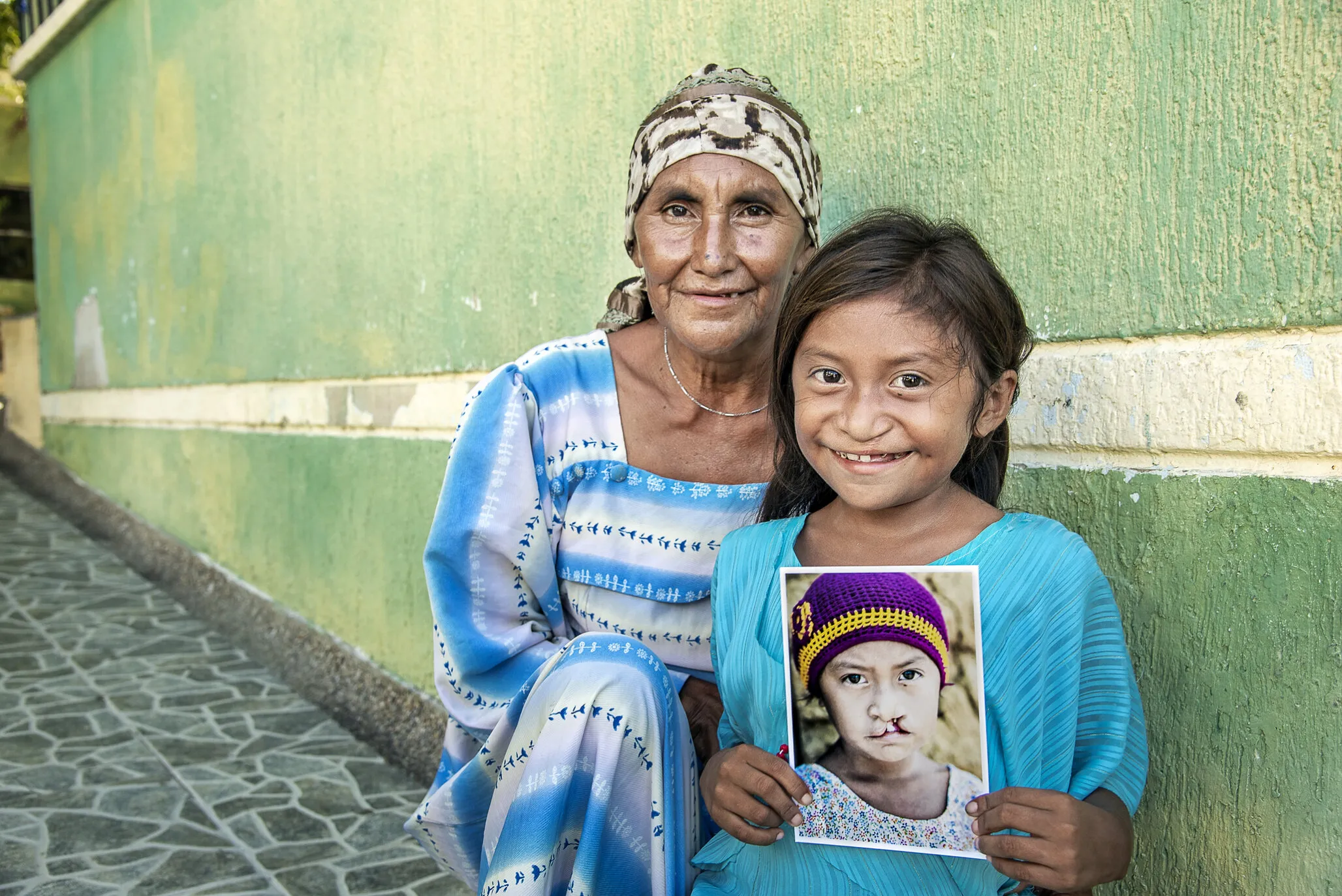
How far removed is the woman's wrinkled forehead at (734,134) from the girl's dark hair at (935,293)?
1.10 feet

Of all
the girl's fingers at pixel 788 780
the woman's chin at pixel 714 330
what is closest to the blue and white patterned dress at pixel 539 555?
the woman's chin at pixel 714 330

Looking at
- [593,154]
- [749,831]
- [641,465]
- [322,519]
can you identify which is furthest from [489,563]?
[322,519]

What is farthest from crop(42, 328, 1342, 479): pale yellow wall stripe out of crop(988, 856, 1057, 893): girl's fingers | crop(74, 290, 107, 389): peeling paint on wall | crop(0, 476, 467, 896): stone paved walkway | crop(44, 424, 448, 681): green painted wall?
crop(74, 290, 107, 389): peeling paint on wall

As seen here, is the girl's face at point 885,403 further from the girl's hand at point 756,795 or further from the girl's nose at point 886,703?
the girl's hand at point 756,795

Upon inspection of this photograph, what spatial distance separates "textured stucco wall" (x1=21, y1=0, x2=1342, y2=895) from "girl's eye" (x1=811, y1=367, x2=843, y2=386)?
0.51m

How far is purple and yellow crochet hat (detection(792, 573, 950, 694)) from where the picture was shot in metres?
1.45

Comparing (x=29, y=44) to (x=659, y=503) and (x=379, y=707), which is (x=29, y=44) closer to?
(x=379, y=707)

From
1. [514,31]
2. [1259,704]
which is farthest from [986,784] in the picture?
[514,31]

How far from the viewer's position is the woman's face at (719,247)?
2105 millimetres

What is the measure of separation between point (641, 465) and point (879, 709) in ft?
3.18

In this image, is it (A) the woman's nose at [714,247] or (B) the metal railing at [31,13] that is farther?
(B) the metal railing at [31,13]

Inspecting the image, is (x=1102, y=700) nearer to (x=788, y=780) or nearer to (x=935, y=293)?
(x=788, y=780)

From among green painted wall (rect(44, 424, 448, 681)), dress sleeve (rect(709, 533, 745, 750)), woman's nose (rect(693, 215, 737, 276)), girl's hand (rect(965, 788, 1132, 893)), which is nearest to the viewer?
girl's hand (rect(965, 788, 1132, 893))

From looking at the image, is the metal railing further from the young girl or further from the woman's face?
the young girl
